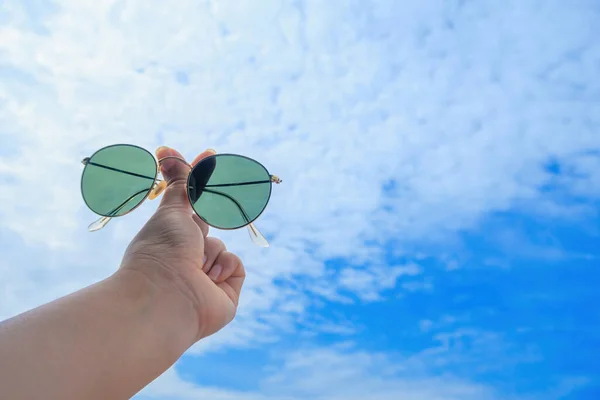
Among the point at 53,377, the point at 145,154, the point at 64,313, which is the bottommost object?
the point at 53,377

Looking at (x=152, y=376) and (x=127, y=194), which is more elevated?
(x=127, y=194)

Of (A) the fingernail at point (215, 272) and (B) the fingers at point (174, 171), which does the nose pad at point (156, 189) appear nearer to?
(B) the fingers at point (174, 171)

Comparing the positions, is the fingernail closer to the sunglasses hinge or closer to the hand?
the hand

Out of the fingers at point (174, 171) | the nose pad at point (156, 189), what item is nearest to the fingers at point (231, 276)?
the fingers at point (174, 171)

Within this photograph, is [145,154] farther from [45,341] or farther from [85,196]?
[45,341]

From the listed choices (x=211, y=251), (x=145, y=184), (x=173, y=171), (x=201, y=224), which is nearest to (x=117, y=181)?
(x=145, y=184)

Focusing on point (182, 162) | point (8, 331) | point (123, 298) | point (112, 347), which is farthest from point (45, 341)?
point (182, 162)

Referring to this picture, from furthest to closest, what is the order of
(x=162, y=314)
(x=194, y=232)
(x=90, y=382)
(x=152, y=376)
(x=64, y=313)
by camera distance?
(x=194, y=232) → (x=162, y=314) → (x=152, y=376) → (x=64, y=313) → (x=90, y=382)
